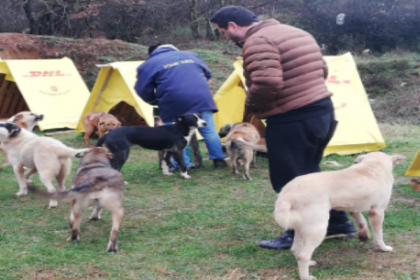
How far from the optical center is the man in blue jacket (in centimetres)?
755

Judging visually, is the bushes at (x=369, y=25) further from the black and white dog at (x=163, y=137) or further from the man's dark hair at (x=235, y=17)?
the man's dark hair at (x=235, y=17)

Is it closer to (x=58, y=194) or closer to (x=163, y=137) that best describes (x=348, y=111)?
(x=163, y=137)

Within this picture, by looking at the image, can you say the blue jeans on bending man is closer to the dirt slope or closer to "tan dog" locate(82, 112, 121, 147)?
"tan dog" locate(82, 112, 121, 147)

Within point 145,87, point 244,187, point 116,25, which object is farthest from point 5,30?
point 244,187

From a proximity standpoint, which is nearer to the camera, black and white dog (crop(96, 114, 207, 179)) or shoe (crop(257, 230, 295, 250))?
shoe (crop(257, 230, 295, 250))

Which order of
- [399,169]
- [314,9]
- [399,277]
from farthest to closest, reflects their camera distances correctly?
[314,9] → [399,169] → [399,277]

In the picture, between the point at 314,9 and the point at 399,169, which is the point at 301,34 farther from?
the point at 314,9

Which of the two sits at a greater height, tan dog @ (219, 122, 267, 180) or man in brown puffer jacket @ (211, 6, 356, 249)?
man in brown puffer jacket @ (211, 6, 356, 249)

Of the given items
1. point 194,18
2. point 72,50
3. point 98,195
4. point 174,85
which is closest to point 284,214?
point 98,195

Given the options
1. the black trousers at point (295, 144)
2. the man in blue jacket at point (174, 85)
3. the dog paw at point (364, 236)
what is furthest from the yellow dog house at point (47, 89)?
the dog paw at point (364, 236)

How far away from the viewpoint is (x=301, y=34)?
4.07m

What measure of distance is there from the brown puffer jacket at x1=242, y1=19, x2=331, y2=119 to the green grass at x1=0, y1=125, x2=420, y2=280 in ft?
4.02

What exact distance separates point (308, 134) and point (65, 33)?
22.0 m

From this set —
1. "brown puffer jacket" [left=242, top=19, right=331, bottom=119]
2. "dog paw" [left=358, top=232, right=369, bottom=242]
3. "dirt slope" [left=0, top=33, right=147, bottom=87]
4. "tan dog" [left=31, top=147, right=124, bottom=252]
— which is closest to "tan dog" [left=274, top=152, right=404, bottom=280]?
"dog paw" [left=358, top=232, right=369, bottom=242]
